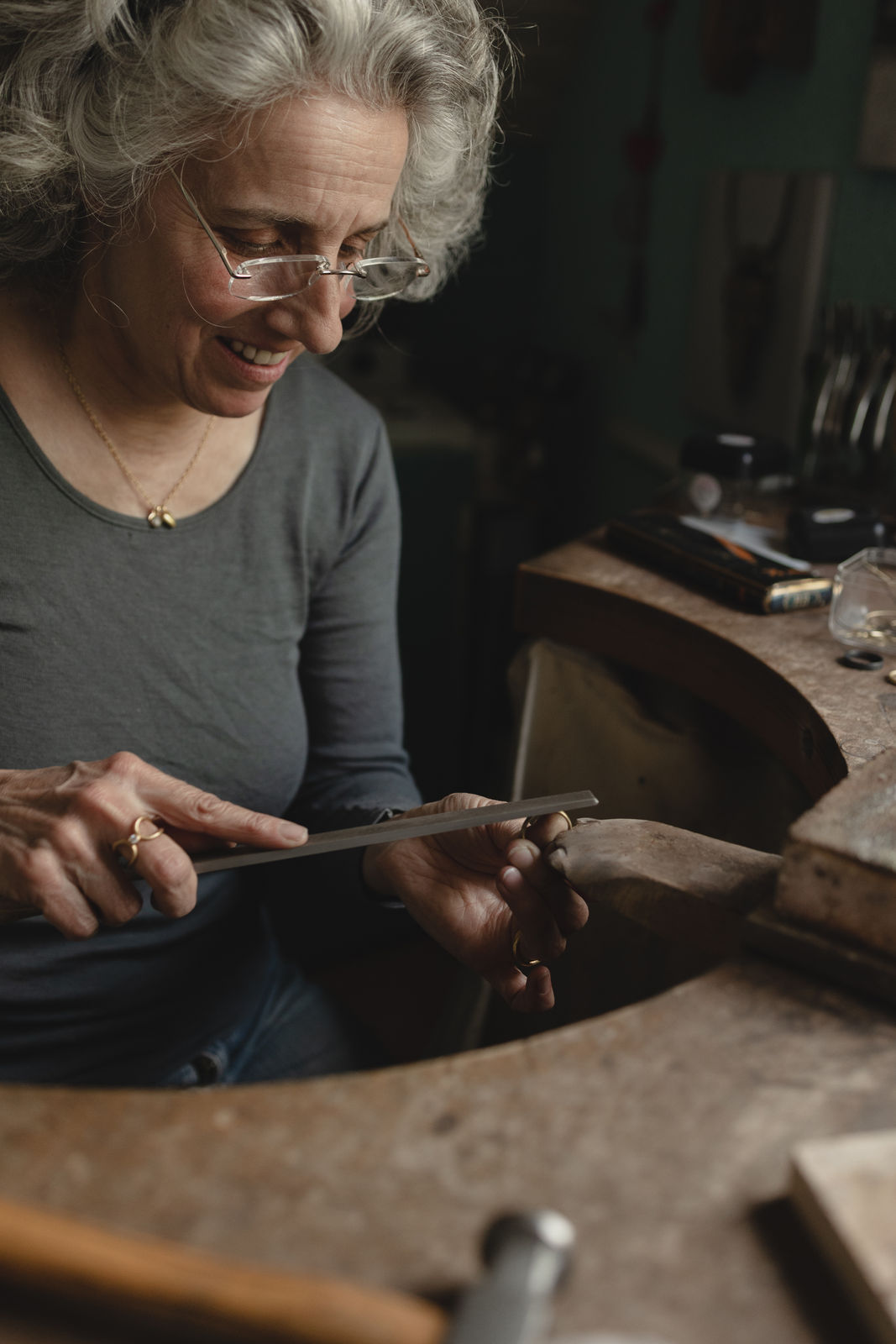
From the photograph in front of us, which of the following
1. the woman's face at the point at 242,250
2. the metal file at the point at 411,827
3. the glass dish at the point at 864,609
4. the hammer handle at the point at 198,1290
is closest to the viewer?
the hammer handle at the point at 198,1290

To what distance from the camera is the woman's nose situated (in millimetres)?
948

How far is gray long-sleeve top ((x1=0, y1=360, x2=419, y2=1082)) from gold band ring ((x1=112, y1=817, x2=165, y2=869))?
245mm

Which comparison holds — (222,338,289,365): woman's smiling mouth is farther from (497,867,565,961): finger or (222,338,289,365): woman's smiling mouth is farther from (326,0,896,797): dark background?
(326,0,896,797): dark background

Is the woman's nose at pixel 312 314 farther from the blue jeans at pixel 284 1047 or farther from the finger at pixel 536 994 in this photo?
the blue jeans at pixel 284 1047

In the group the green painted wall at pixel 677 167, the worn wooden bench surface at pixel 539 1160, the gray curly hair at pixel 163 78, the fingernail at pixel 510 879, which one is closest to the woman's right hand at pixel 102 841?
the fingernail at pixel 510 879

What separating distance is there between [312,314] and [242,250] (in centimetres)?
8

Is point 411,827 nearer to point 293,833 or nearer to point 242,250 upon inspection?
point 293,833

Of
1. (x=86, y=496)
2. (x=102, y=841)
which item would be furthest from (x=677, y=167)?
(x=102, y=841)

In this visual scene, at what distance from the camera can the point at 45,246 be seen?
1.00m

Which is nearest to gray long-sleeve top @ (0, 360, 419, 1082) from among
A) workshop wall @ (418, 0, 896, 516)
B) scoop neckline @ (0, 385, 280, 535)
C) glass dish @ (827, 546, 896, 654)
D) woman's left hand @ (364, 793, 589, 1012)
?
scoop neckline @ (0, 385, 280, 535)

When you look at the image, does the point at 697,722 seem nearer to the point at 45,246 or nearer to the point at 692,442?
the point at 692,442

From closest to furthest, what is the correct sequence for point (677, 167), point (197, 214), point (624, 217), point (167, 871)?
point (167, 871) < point (197, 214) < point (677, 167) < point (624, 217)

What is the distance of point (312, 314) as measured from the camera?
0.96 m

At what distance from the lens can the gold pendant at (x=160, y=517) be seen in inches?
41.6
